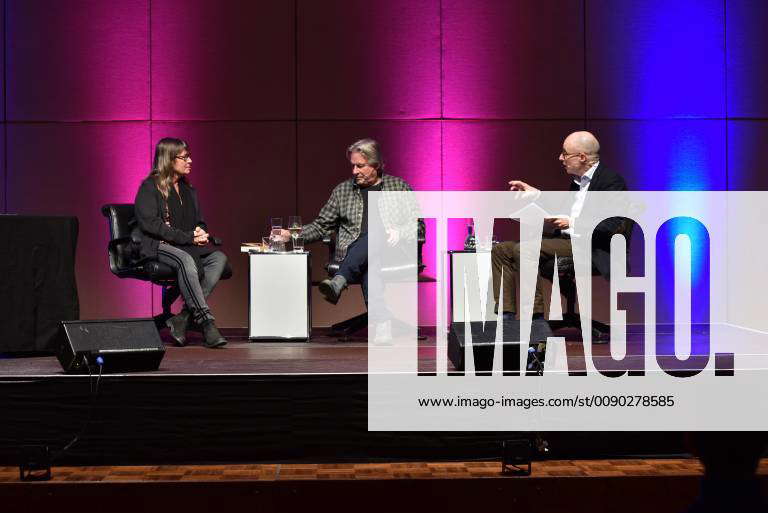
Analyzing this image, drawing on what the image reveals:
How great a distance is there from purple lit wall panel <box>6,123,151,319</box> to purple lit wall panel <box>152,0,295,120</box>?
35 cm

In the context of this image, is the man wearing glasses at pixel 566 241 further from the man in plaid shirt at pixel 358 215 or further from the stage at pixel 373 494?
the stage at pixel 373 494

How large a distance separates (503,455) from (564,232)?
1.75 metres

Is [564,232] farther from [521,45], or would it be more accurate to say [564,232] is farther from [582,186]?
[521,45]

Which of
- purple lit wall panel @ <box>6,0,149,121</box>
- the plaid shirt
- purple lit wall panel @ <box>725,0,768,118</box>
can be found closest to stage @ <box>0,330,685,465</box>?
the plaid shirt

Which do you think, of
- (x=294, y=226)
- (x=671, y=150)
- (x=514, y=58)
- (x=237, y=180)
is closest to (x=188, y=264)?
(x=294, y=226)

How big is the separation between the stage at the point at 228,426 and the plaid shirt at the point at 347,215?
7.06 feet

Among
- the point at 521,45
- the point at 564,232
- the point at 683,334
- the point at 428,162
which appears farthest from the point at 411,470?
the point at 521,45

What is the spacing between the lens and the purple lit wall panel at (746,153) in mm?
6660

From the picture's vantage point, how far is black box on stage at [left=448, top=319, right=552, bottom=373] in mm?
3605

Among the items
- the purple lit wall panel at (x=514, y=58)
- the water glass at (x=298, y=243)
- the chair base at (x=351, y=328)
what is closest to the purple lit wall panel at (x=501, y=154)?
the purple lit wall panel at (x=514, y=58)

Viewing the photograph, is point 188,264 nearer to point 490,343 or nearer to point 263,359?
point 263,359

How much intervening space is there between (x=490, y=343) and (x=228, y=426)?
3.41 feet

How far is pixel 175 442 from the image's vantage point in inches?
138

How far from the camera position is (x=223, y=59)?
21.6ft
